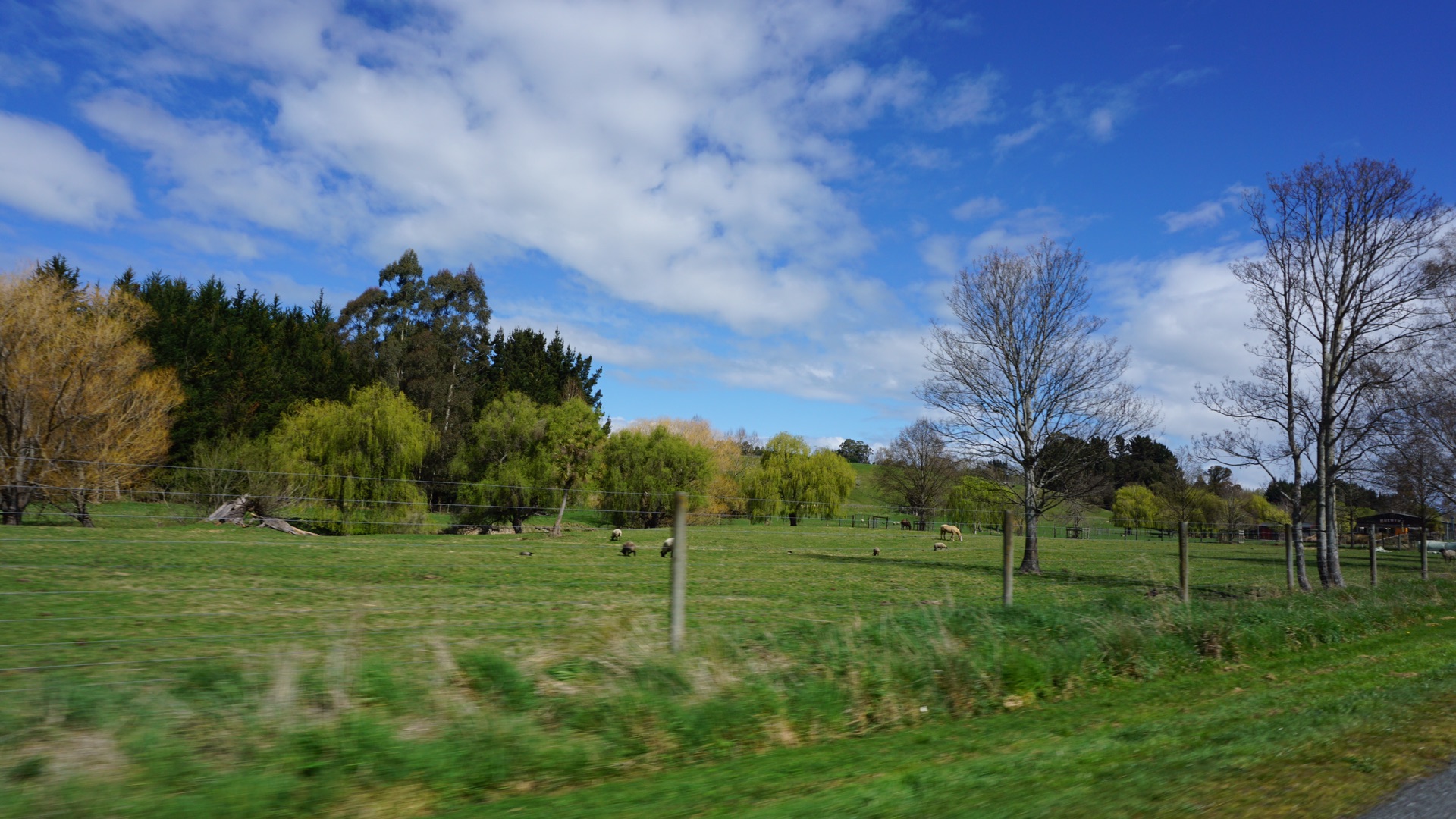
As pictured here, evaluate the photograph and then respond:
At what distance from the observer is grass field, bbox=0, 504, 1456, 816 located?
4.11 m

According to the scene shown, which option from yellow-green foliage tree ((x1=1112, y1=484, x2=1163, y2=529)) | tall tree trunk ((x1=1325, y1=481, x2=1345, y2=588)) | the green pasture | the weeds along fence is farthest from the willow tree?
yellow-green foliage tree ((x1=1112, y1=484, x2=1163, y2=529))

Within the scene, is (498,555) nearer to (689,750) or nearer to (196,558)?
(196,558)

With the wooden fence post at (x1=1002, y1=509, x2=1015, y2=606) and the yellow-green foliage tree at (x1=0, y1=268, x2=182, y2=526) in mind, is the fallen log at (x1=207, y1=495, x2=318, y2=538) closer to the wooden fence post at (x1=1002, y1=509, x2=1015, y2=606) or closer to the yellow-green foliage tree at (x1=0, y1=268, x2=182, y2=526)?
the yellow-green foliage tree at (x1=0, y1=268, x2=182, y2=526)

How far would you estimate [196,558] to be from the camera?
15820 mm

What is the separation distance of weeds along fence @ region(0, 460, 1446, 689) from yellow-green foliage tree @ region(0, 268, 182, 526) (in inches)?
105

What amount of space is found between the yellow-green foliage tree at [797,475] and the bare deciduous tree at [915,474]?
965cm

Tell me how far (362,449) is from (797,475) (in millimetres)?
37142

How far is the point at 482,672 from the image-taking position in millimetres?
5246

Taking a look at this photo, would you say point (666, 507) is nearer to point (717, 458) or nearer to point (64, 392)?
point (717, 458)

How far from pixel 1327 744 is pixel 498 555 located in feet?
60.7

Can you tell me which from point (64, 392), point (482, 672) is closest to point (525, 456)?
point (64, 392)

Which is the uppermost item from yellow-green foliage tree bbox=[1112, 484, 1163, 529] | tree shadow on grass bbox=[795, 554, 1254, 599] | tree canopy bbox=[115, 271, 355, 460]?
tree canopy bbox=[115, 271, 355, 460]

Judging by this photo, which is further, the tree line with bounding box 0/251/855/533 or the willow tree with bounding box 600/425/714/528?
the willow tree with bounding box 600/425/714/528

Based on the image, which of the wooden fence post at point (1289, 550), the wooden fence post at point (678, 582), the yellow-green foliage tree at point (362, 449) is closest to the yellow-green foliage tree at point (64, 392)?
the yellow-green foliage tree at point (362, 449)
